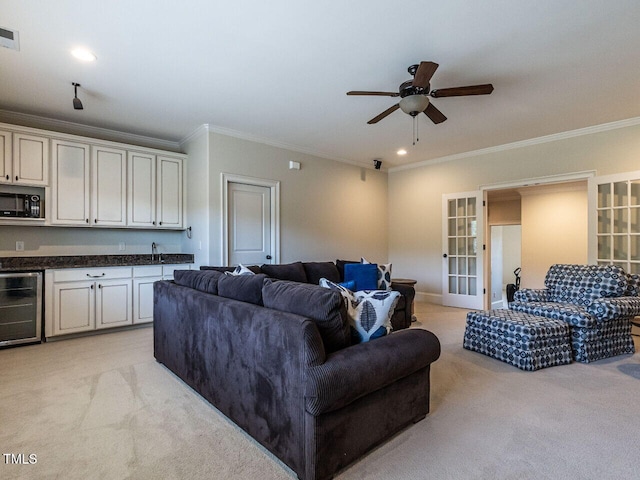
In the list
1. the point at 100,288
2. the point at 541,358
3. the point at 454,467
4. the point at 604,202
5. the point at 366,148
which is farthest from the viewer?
the point at 366,148

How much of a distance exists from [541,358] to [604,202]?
276 cm

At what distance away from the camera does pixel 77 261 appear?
3.96 m

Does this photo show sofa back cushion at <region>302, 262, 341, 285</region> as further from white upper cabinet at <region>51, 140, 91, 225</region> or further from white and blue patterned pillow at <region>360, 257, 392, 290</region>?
white upper cabinet at <region>51, 140, 91, 225</region>

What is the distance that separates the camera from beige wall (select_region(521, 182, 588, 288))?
6.82m

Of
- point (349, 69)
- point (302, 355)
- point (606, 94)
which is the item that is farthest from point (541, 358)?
point (349, 69)

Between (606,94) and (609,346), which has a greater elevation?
(606,94)

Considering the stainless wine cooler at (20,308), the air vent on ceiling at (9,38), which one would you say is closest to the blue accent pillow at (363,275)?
the stainless wine cooler at (20,308)

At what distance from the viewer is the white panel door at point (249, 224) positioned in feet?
15.3

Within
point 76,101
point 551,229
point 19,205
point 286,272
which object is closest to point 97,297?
point 19,205

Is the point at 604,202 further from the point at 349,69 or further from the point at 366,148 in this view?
the point at 349,69

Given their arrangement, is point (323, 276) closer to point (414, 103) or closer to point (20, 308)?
point (414, 103)

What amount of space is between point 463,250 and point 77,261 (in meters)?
5.73

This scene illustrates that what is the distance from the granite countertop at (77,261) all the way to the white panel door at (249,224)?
2.37ft

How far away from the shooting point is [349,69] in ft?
9.67
